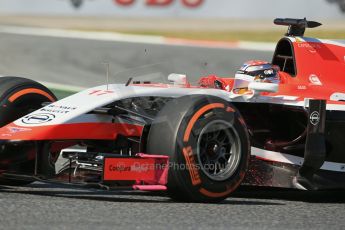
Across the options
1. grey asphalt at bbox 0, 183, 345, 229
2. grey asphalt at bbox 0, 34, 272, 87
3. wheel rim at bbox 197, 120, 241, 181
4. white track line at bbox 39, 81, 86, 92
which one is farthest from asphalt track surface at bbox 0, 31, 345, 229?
grey asphalt at bbox 0, 34, 272, 87

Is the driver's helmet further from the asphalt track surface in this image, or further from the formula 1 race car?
the asphalt track surface

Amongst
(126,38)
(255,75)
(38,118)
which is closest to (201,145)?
(38,118)

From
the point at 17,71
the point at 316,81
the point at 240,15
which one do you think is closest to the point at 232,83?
the point at 316,81

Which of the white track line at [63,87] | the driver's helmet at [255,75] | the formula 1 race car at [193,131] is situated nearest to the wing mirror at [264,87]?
the formula 1 race car at [193,131]

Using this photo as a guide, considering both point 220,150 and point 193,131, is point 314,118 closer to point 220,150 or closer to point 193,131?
point 220,150

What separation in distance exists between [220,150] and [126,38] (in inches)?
460

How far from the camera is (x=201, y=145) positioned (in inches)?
258

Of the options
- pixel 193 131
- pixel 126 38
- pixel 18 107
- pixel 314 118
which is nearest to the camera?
pixel 193 131

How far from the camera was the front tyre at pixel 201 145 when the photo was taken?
20.8 feet

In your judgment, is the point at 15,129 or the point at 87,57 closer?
the point at 15,129

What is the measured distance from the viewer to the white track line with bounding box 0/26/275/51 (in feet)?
54.4

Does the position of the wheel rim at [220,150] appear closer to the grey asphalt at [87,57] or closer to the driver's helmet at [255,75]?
the driver's helmet at [255,75]

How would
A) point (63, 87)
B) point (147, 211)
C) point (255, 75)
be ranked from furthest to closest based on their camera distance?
point (63, 87)
point (255, 75)
point (147, 211)

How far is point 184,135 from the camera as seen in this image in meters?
6.34
